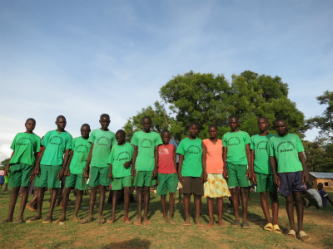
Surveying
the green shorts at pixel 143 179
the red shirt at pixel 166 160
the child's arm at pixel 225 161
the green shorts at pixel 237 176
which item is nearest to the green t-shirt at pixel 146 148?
the green shorts at pixel 143 179

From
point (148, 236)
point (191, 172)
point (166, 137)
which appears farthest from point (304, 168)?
point (148, 236)

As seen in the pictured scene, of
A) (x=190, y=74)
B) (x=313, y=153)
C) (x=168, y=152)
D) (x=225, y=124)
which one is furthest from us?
(x=313, y=153)

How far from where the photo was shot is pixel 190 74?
30.3m

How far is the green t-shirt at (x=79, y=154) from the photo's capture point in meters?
5.68

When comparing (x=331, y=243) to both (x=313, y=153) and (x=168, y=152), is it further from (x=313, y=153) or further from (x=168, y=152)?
(x=313, y=153)

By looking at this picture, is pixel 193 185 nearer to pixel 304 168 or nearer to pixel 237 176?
pixel 237 176

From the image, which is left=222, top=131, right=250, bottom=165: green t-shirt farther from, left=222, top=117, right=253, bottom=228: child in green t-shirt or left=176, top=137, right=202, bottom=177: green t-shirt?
left=176, top=137, right=202, bottom=177: green t-shirt

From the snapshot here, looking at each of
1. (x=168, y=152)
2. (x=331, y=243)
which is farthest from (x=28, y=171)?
(x=331, y=243)

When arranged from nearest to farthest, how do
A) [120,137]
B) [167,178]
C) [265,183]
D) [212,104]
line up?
[265,183], [167,178], [120,137], [212,104]

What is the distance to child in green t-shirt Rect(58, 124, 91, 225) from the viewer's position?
5559 mm

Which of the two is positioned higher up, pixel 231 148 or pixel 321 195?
pixel 231 148

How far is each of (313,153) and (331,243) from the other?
138 ft

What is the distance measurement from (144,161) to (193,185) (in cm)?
122

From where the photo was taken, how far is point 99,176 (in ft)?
18.5
